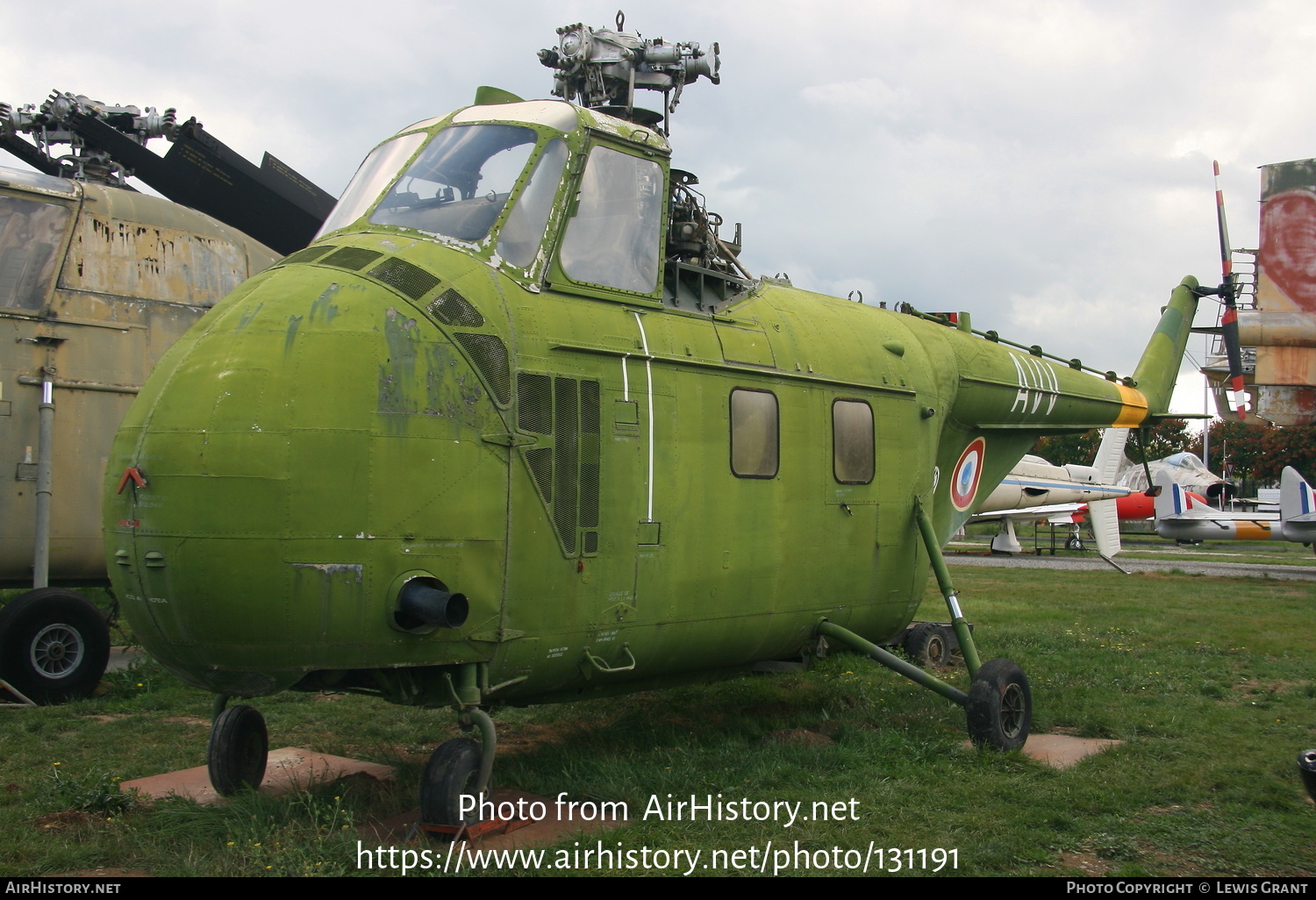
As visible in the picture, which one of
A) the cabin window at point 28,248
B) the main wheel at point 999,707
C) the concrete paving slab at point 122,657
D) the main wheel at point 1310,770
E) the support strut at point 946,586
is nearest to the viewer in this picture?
the main wheel at point 1310,770

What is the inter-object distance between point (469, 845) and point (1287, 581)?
25.2 m

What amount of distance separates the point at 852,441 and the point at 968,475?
8.32 feet

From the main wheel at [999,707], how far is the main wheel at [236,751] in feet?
15.7

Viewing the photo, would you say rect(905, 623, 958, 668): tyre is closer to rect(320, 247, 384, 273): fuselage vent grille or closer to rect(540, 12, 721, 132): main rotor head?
rect(540, 12, 721, 132): main rotor head

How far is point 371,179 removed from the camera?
6.55 m

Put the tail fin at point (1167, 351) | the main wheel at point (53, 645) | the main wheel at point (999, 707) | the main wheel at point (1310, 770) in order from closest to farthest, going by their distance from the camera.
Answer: the main wheel at point (1310, 770)
the main wheel at point (999, 707)
the main wheel at point (53, 645)
the tail fin at point (1167, 351)

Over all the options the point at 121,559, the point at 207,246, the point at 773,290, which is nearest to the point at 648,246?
the point at 773,290

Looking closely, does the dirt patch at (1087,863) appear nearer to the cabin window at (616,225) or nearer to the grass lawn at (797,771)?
the grass lawn at (797,771)

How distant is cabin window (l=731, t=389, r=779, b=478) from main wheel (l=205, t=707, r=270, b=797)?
3.33 meters

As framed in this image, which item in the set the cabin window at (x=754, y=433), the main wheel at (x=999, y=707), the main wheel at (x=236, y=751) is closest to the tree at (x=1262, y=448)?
the main wheel at (x=999, y=707)

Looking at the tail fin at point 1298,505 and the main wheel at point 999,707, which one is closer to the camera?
the main wheel at point 999,707

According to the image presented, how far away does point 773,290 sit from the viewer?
26.9ft

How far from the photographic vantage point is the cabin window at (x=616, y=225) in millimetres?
6305
